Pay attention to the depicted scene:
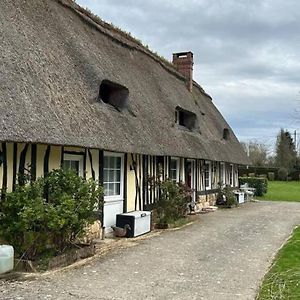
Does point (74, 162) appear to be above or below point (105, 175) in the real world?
above

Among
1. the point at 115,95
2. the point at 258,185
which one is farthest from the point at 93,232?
the point at 258,185

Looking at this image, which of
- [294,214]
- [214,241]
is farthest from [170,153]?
[294,214]

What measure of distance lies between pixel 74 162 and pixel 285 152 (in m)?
48.0

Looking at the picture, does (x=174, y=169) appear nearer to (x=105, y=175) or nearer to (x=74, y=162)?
(x=105, y=175)

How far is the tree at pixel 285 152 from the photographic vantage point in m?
53.2

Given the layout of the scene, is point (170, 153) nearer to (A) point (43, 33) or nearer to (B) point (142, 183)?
(B) point (142, 183)

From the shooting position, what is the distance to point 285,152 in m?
54.3

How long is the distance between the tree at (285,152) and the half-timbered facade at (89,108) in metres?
37.3

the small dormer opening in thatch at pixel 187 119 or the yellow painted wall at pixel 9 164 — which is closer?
the yellow painted wall at pixel 9 164

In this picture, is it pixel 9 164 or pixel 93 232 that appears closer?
pixel 9 164

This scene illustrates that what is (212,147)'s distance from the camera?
1916 cm

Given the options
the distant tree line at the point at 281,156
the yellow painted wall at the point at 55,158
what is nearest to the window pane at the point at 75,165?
the yellow painted wall at the point at 55,158

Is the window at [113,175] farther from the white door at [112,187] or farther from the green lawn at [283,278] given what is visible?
the green lawn at [283,278]

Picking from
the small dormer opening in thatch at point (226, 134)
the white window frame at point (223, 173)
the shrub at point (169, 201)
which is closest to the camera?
the shrub at point (169, 201)
